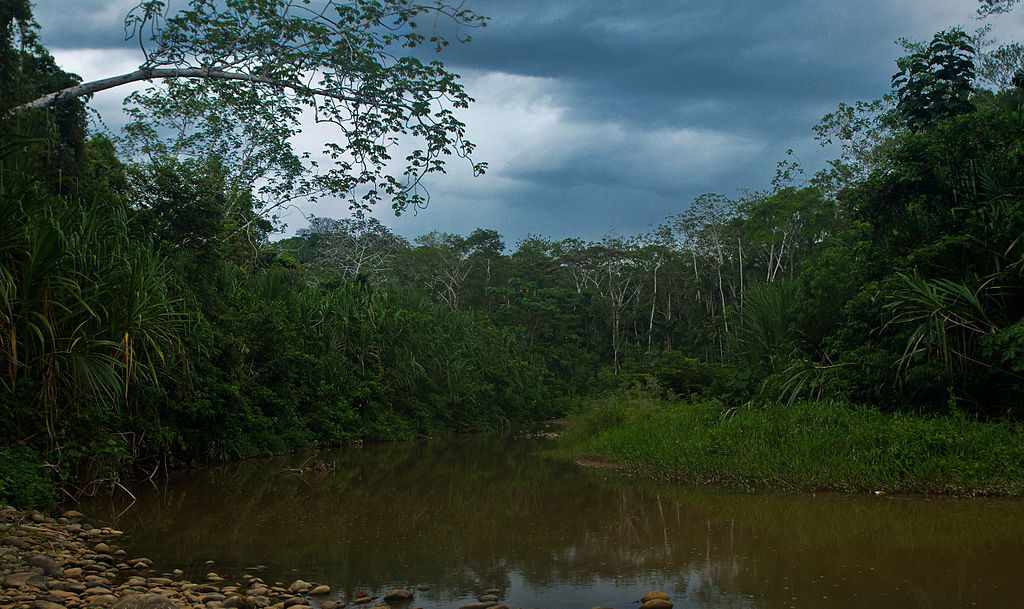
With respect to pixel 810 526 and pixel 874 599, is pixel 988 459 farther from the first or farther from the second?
pixel 874 599

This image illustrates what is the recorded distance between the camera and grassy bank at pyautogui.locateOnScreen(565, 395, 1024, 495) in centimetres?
768

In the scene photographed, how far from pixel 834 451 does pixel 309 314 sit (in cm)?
1042

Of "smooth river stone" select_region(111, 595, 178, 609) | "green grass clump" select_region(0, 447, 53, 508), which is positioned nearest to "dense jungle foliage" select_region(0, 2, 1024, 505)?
"green grass clump" select_region(0, 447, 53, 508)

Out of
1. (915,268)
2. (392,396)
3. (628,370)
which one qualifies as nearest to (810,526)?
(915,268)

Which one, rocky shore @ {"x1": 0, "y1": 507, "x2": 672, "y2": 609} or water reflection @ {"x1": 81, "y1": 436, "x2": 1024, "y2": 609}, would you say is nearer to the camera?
rocky shore @ {"x1": 0, "y1": 507, "x2": 672, "y2": 609}

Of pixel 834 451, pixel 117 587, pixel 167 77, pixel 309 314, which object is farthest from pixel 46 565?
pixel 309 314

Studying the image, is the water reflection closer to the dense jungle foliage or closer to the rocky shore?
the rocky shore

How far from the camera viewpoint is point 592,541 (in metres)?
6.49

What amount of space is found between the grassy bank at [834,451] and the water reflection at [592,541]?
15.7 inches

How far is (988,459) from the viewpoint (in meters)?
7.66

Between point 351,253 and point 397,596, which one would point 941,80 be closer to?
point 397,596

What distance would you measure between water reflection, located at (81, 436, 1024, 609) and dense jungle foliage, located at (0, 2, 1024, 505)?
139cm

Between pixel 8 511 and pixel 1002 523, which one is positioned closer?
pixel 8 511

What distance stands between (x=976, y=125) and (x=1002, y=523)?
5547 millimetres
